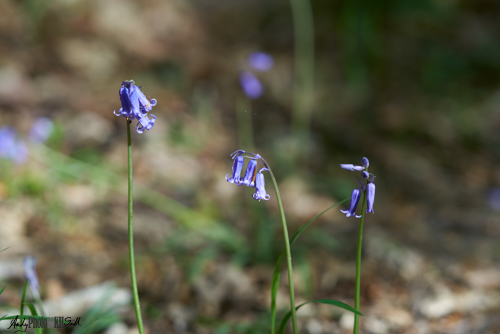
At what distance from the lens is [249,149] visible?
4.56 meters

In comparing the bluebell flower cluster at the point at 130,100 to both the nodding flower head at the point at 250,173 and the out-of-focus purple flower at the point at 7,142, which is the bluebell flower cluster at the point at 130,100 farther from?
the out-of-focus purple flower at the point at 7,142

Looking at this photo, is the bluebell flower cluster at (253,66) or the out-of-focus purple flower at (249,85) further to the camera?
the out-of-focus purple flower at (249,85)

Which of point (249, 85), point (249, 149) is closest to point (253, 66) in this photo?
point (249, 85)

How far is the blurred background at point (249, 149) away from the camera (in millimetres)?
2803

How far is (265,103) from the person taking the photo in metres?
5.95

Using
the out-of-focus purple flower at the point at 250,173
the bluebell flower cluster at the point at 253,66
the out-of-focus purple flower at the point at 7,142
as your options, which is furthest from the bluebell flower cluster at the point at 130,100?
the out-of-focus purple flower at the point at 7,142

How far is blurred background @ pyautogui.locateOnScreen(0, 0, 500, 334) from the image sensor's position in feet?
9.20

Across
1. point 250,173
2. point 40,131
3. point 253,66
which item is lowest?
point 250,173

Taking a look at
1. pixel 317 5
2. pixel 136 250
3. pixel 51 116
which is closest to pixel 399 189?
pixel 136 250

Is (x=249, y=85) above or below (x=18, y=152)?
above

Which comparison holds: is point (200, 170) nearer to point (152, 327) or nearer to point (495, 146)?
point (152, 327)

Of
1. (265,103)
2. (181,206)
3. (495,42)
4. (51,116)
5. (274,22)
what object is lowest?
(181,206)

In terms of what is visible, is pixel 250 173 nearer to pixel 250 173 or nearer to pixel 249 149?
pixel 250 173

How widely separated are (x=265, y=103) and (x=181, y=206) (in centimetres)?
269
